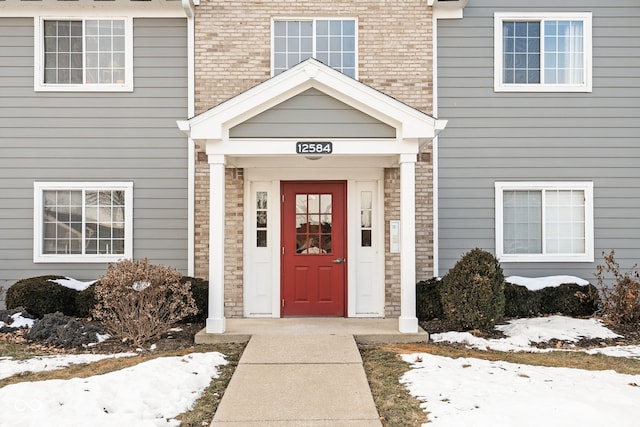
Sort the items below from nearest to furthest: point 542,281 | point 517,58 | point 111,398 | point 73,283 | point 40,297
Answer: point 111,398, point 40,297, point 73,283, point 542,281, point 517,58

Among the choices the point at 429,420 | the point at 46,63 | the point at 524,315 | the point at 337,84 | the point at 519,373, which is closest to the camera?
the point at 429,420

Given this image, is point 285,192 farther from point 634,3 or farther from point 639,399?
point 634,3

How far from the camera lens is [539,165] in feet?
34.1

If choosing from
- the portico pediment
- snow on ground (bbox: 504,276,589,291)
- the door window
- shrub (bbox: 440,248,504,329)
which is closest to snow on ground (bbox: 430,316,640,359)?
shrub (bbox: 440,248,504,329)

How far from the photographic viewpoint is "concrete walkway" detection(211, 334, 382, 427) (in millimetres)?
5215

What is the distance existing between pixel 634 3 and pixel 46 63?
438 inches

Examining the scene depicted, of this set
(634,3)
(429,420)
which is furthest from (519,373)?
(634,3)

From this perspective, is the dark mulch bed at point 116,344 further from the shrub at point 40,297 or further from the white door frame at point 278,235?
the white door frame at point 278,235

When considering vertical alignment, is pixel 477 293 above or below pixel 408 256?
below

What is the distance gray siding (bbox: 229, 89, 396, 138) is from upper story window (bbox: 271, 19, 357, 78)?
2.38 meters

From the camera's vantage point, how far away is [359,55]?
10367 millimetres

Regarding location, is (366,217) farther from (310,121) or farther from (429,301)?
(310,121)

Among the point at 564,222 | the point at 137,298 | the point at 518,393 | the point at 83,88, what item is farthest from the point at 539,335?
the point at 83,88

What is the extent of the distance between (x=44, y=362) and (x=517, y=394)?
5747 mm
